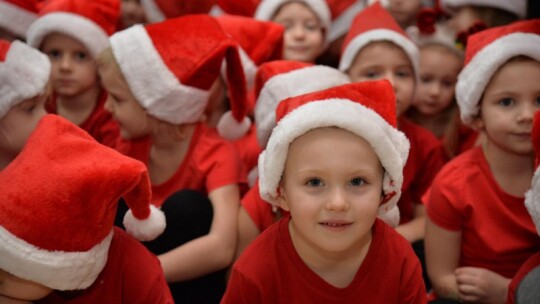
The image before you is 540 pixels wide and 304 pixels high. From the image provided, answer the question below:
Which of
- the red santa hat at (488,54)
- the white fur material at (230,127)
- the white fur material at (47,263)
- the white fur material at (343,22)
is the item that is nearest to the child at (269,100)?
the white fur material at (230,127)

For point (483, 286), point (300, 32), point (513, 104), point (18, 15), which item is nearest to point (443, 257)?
point (483, 286)

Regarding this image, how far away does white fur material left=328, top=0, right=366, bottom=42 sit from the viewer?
2.62m

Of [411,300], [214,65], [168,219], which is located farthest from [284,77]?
[411,300]

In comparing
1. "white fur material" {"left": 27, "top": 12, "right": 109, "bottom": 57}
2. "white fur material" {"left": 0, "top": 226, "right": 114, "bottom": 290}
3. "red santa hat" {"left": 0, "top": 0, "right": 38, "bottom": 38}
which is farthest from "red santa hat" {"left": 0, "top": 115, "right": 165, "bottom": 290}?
"red santa hat" {"left": 0, "top": 0, "right": 38, "bottom": 38}

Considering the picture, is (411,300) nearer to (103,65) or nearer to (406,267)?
(406,267)

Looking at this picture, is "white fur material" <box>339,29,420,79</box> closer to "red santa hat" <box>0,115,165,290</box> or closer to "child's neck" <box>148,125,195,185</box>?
"child's neck" <box>148,125,195,185</box>

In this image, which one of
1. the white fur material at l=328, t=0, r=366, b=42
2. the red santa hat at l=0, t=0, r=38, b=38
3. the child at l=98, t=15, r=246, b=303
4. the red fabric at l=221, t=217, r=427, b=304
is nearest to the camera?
the red fabric at l=221, t=217, r=427, b=304

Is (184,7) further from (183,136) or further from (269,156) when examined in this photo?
(269,156)

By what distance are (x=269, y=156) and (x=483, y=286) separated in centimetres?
63

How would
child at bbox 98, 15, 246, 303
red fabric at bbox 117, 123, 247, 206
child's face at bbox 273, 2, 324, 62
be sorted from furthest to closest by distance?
child's face at bbox 273, 2, 324, 62 < red fabric at bbox 117, 123, 247, 206 < child at bbox 98, 15, 246, 303

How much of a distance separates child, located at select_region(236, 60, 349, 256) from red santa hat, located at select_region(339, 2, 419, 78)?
0.23 m

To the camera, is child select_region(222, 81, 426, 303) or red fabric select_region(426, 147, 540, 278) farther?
red fabric select_region(426, 147, 540, 278)

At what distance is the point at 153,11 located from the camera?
220 centimetres

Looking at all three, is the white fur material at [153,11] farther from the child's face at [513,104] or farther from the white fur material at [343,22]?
the child's face at [513,104]
